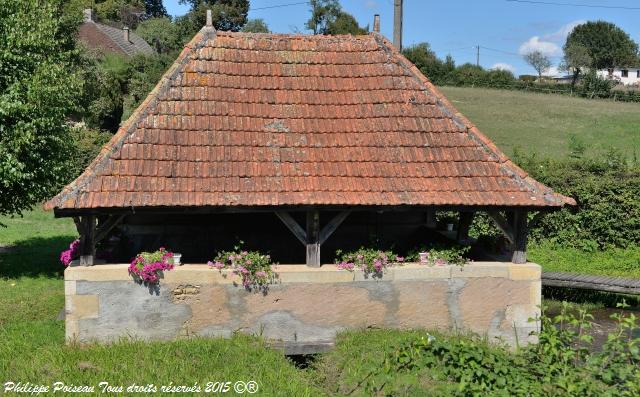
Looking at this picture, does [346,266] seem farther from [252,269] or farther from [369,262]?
[252,269]

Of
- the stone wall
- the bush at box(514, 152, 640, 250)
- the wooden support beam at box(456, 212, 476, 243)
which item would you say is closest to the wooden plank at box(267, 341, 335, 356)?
the stone wall

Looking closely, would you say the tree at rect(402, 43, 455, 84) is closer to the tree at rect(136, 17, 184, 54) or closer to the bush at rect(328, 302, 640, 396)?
the tree at rect(136, 17, 184, 54)

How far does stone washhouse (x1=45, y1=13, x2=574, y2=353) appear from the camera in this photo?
7430 mm

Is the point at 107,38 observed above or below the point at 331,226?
above

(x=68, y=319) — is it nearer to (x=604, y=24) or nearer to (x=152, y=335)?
(x=152, y=335)

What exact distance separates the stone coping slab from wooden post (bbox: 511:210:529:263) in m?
0.12

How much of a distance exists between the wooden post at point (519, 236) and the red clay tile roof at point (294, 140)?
487 millimetres

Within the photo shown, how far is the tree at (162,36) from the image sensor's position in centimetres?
4034

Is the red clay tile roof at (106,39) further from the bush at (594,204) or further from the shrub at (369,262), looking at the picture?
the shrub at (369,262)

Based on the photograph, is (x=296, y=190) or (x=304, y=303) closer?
(x=296, y=190)

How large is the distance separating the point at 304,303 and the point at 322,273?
47 cm

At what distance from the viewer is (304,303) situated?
306 inches

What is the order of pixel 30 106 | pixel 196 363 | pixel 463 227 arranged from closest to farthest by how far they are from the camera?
pixel 196 363 < pixel 463 227 < pixel 30 106

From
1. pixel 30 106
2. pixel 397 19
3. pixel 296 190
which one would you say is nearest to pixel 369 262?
pixel 296 190
